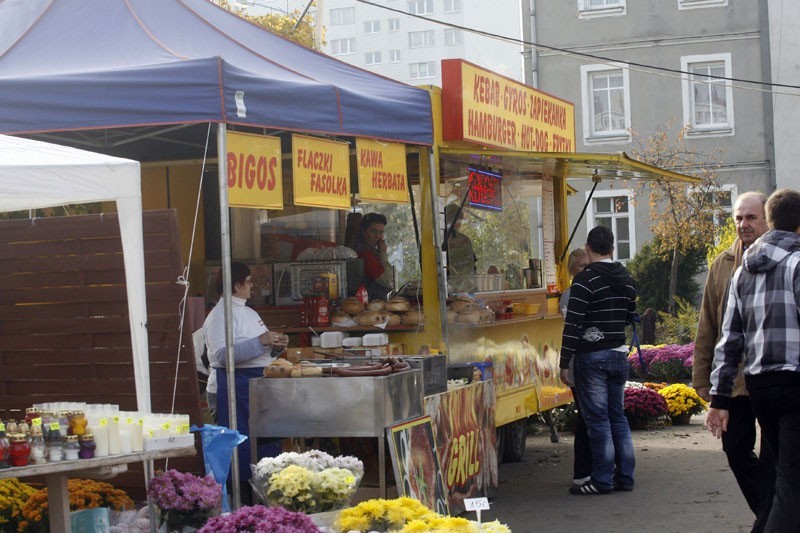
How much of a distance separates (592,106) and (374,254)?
20.7 metres

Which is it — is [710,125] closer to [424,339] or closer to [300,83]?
[424,339]

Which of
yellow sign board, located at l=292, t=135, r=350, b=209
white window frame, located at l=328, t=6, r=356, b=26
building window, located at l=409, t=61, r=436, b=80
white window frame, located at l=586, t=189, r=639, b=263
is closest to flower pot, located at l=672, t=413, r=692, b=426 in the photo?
yellow sign board, located at l=292, t=135, r=350, b=209

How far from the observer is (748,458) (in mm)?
6555

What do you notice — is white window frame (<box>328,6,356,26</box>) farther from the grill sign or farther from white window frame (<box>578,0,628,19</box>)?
the grill sign

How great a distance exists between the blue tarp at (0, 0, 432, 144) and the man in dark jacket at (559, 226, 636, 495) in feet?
5.40

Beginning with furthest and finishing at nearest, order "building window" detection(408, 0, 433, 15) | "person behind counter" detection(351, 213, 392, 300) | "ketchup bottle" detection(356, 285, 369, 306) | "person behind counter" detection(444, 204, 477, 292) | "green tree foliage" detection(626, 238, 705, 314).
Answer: "building window" detection(408, 0, 433, 15) < "green tree foliage" detection(626, 238, 705, 314) < "person behind counter" detection(444, 204, 477, 292) < "person behind counter" detection(351, 213, 392, 300) < "ketchup bottle" detection(356, 285, 369, 306)

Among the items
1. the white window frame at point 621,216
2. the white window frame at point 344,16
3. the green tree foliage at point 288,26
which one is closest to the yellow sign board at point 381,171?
the green tree foliage at point 288,26

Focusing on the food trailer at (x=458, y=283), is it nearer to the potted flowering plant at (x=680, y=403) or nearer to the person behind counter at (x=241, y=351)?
the person behind counter at (x=241, y=351)

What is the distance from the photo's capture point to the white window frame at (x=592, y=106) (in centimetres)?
2970

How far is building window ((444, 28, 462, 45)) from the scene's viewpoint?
Answer: 93.6 metres

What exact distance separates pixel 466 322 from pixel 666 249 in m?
16.9

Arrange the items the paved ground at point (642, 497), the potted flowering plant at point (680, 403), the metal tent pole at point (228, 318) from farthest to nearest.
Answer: the potted flowering plant at point (680, 403) → the paved ground at point (642, 497) → the metal tent pole at point (228, 318)

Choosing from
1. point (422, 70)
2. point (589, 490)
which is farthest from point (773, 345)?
point (422, 70)

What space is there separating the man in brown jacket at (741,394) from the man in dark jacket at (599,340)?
2343 mm
